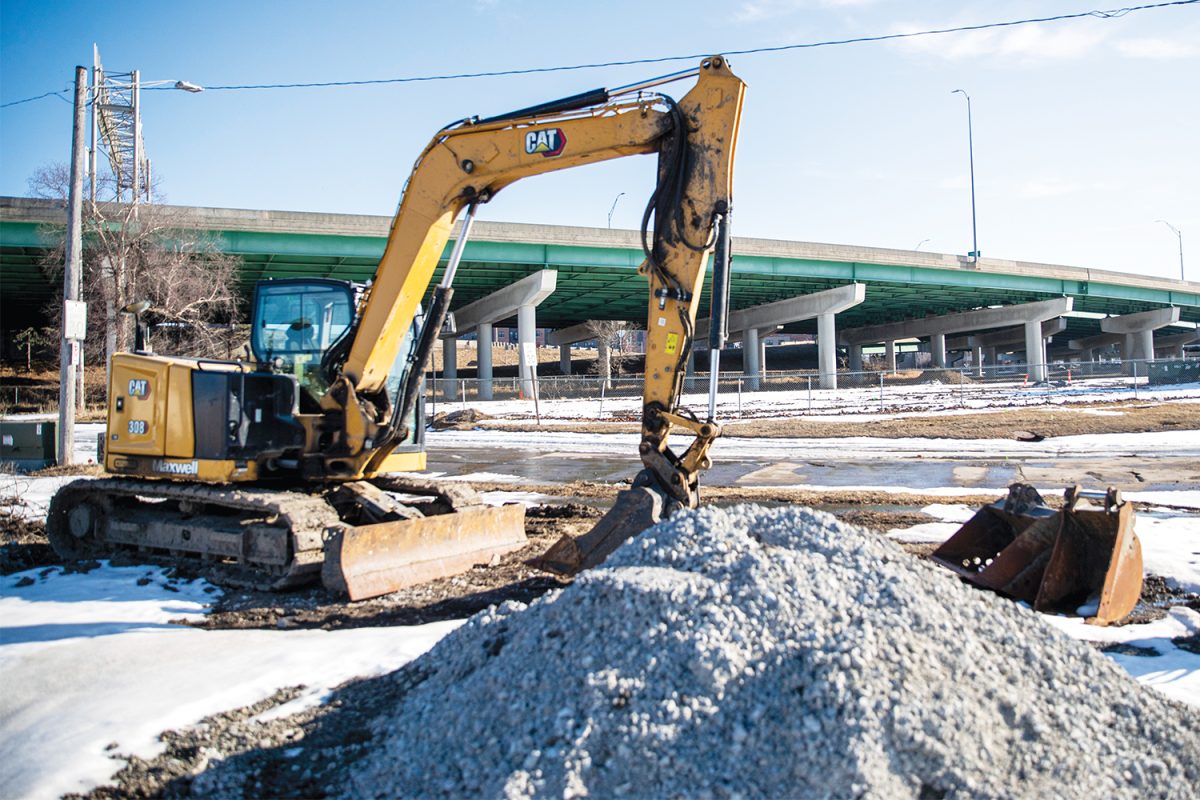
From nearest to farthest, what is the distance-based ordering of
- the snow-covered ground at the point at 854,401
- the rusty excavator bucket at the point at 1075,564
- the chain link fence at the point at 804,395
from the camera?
the rusty excavator bucket at the point at 1075,564 → the snow-covered ground at the point at 854,401 → the chain link fence at the point at 804,395

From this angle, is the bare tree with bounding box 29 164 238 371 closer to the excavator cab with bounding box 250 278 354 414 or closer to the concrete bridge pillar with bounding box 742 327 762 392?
the excavator cab with bounding box 250 278 354 414

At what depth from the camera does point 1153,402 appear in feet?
88.9

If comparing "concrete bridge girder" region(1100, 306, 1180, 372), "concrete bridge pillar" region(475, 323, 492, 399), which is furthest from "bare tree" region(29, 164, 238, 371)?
"concrete bridge girder" region(1100, 306, 1180, 372)

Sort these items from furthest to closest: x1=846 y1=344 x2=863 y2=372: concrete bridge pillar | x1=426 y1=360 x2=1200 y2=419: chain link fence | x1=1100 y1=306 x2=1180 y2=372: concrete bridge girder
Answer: x1=846 y1=344 x2=863 y2=372: concrete bridge pillar → x1=1100 y1=306 x2=1180 y2=372: concrete bridge girder → x1=426 y1=360 x2=1200 y2=419: chain link fence

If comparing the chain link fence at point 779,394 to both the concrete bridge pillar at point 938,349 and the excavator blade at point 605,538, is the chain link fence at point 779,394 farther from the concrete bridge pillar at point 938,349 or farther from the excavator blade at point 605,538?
the concrete bridge pillar at point 938,349

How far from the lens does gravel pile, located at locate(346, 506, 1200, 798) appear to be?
3.44 meters

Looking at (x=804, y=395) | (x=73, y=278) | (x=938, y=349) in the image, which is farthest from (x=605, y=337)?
(x=73, y=278)

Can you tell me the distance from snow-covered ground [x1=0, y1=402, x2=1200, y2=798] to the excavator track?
0.34m

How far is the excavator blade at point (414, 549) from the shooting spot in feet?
22.8

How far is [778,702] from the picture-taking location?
3666 millimetres

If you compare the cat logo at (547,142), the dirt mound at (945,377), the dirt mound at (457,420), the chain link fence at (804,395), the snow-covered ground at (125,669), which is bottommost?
the snow-covered ground at (125,669)

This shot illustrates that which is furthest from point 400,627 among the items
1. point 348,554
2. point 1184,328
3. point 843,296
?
point 1184,328

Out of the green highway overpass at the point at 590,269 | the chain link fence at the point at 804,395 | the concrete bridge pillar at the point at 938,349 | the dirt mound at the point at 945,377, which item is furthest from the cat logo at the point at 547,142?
the concrete bridge pillar at the point at 938,349

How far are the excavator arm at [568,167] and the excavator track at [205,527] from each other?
935 mm
